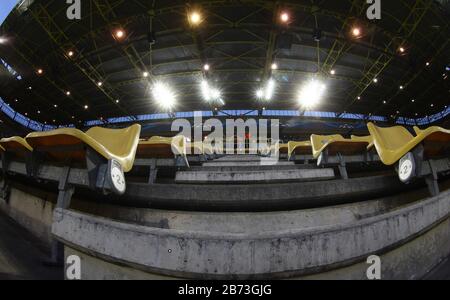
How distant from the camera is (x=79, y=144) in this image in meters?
1.49

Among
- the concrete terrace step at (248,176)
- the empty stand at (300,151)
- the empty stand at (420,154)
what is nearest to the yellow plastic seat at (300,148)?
the empty stand at (300,151)

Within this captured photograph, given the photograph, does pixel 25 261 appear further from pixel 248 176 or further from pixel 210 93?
pixel 210 93

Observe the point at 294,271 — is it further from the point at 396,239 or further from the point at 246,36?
the point at 246,36

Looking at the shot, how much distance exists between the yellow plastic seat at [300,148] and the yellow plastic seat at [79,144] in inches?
142

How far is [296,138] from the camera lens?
1920cm

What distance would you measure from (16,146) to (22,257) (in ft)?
3.70

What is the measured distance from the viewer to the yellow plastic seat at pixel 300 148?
4.62 meters

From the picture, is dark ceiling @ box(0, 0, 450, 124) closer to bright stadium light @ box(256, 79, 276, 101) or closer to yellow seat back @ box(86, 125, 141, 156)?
bright stadium light @ box(256, 79, 276, 101)

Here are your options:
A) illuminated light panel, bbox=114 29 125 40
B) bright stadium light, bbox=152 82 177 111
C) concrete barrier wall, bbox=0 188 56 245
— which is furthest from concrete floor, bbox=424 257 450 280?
bright stadium light, bbox=152 82 177 111

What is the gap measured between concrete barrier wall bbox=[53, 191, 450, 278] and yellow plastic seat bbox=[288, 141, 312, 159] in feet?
10.9

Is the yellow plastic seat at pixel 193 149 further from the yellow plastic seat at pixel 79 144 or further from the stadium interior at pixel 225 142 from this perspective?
the yellow plastic seat at pixel 79 144

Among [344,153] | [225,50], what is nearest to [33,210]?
[344,153]

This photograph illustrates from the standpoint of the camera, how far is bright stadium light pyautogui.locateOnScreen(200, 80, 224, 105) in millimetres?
12641

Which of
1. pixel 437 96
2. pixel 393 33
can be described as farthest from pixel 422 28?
pixel 437 96
